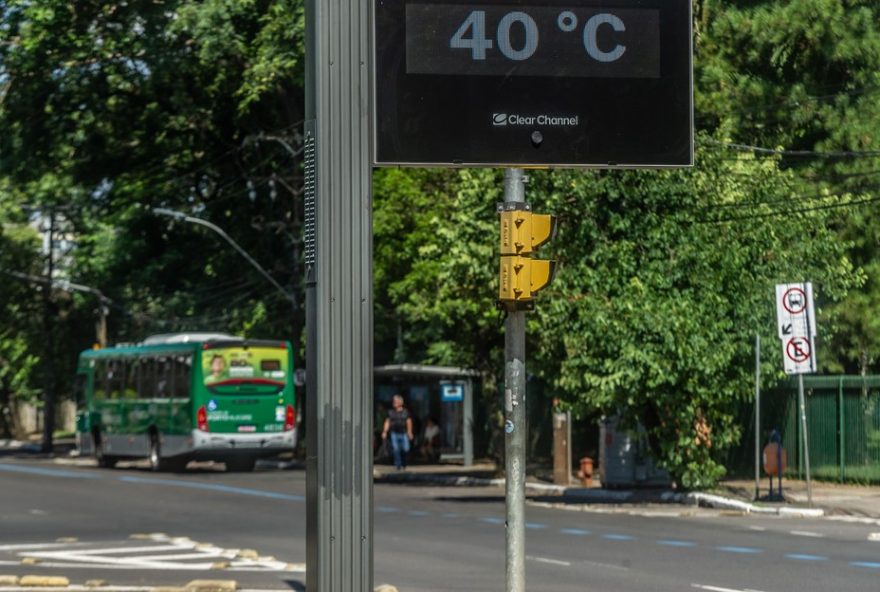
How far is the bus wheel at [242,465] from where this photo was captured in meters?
45.8

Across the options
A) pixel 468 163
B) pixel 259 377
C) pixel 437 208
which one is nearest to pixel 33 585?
pixel 468 163

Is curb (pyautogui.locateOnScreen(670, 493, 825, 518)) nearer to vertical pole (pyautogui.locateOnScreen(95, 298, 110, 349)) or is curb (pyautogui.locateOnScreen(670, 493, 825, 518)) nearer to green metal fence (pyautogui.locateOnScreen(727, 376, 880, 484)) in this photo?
green metal fence (pyautogui.locateOnScreen(727, 376, 880, 484))

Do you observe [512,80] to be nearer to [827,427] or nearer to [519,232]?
[519,232]

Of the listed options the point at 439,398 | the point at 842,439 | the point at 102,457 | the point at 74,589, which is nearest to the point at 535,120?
the point at 74,589

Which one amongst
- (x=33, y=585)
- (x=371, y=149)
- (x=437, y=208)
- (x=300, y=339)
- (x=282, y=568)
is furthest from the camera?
(x=300, y=339)

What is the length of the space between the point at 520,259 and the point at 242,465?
1395 inches

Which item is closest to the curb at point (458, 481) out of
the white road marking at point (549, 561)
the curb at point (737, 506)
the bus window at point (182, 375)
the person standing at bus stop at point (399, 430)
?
the person standing at bus stop at point (399, 430)

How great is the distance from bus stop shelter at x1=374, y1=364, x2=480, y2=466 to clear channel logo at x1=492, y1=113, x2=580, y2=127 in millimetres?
31055

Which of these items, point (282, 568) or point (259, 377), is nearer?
point (282, 568)

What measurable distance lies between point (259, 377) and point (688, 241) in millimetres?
17392

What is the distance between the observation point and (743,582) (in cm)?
1612

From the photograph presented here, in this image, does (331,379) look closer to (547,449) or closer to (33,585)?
(33,585)

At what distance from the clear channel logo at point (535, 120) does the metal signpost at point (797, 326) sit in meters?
17.0

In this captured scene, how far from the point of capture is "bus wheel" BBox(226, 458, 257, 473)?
4581 cm
